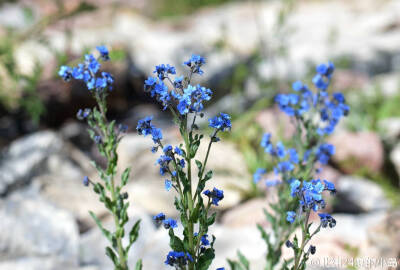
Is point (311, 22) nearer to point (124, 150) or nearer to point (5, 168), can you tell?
point (124, 150)

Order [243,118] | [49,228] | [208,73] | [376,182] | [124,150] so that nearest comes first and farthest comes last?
[49,228] < [376,182] < [124,150] < [243,118] < [208,73]

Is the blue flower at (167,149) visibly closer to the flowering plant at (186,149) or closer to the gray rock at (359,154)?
the flowering plant at (186,149)

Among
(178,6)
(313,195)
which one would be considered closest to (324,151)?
(313,195)

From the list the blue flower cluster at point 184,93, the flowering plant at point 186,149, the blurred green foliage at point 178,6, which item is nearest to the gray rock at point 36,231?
the flowering plant at point 186,149

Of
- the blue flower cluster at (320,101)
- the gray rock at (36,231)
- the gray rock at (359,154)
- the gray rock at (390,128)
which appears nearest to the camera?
the blue flower cluster at (320,101)

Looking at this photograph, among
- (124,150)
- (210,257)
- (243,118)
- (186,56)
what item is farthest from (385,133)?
(210,257)

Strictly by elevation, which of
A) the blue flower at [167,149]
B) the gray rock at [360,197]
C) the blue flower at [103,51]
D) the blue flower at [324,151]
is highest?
the gray rock at [360,197]
